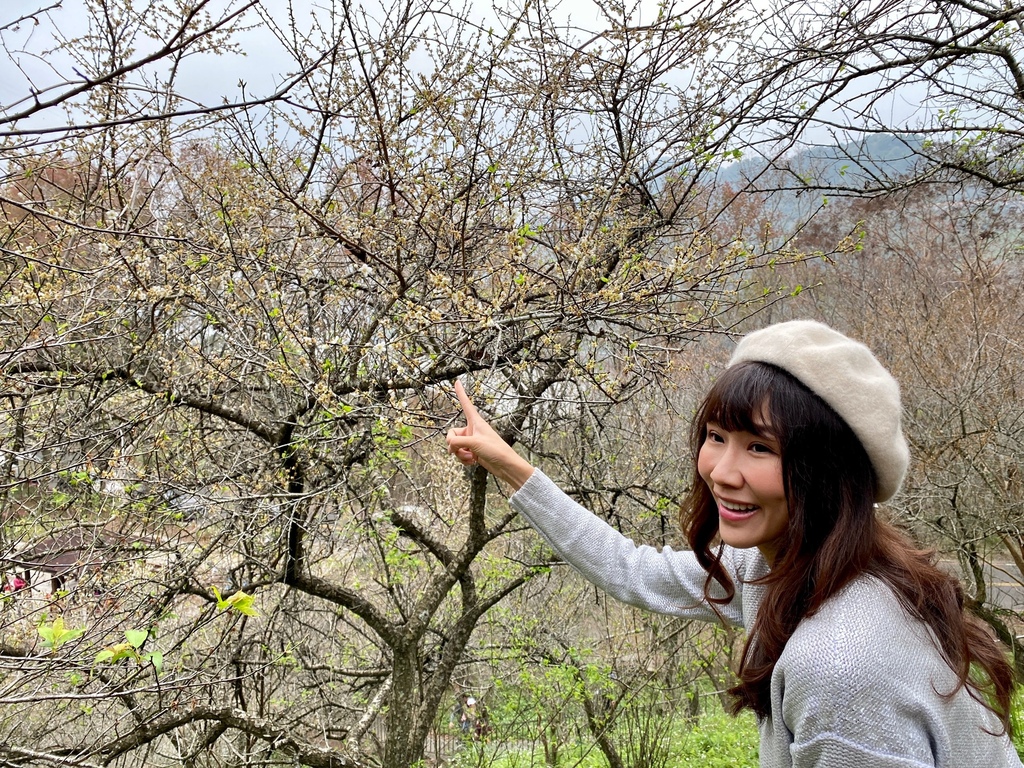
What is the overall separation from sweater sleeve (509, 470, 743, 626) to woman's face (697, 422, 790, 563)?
391 mm

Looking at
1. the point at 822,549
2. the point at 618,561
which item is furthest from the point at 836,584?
the point at 618,561

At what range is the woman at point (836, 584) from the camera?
974 mm

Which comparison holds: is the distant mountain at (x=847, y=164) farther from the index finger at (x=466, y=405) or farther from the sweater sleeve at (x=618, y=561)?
the sweater sleeve at (x=618, y=561)

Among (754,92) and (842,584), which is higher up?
(754,92)

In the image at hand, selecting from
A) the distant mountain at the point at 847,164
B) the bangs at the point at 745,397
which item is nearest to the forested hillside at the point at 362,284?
the distant mountain at the point at 847,164

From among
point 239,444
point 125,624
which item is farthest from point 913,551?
point 239,444

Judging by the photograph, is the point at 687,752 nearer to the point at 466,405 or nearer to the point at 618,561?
the point at 618,561

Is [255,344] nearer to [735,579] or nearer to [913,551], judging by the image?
[735,579]

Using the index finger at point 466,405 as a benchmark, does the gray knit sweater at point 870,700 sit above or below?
below

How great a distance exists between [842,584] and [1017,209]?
236 inches

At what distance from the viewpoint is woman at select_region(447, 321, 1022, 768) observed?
38.4 inches

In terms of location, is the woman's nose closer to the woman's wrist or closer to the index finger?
the woman's wrist

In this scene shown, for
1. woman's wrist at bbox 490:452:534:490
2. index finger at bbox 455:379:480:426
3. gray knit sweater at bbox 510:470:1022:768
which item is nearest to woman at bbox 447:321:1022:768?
gray knit sweater at bbox 510:470:1022:768

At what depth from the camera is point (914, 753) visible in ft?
3.17
